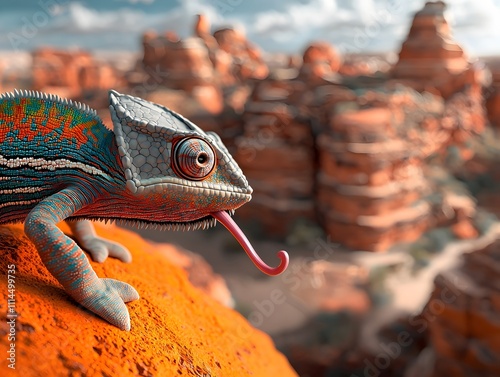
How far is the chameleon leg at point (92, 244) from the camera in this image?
2762 millimetres

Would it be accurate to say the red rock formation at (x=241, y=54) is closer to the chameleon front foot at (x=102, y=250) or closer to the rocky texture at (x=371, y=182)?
the rocky texture at (x=371, y=182)

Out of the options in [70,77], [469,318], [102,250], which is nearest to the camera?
[102,250]

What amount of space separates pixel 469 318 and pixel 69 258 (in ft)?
22.6

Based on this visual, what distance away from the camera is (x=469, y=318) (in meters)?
6.84

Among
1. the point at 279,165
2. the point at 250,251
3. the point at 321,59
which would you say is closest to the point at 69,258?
the point at 250,251

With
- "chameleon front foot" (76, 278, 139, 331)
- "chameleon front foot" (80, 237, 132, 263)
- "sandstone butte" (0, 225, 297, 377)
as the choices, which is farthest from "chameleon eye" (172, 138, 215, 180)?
"chameleon front foot" (80, 237, 132, 263)

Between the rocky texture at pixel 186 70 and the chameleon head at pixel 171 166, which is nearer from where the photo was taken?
the chameleon head at pixel 171 166

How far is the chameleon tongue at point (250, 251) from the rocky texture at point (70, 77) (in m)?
24.1

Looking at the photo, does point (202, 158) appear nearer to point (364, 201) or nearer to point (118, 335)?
point (118, 335)

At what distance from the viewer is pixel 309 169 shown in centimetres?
1584

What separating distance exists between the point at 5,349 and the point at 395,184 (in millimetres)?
14390

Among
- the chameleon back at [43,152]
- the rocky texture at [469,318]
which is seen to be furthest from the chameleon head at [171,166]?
the rocky texture at [469,318]

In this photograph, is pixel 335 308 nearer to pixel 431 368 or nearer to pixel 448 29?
Result: pixel 431 368

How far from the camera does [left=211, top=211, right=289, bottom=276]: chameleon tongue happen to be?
206 cm
